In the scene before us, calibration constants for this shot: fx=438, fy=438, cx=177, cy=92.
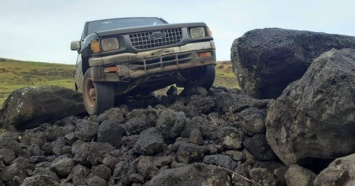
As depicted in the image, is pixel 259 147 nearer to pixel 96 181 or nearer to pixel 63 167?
pixel 96 181

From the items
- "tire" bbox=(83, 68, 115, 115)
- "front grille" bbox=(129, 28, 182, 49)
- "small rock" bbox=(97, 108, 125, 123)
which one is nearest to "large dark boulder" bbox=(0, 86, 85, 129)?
"tire" bbox=(83, 68, 115, 115)

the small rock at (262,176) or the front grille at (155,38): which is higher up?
the front grille at (155,38)

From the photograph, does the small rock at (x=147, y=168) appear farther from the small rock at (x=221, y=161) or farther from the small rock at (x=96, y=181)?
the small rock at (x=221, y=161)

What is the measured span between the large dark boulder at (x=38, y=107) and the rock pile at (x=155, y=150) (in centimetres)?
82

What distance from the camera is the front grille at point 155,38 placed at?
7.49 meters

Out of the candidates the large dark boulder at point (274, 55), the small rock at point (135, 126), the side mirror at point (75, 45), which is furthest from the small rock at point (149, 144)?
the side mirror at point (75, 45)

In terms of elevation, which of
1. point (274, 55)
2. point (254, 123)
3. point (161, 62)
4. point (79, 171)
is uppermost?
point (274, 55)

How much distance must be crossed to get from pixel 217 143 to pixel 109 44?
2960 mm

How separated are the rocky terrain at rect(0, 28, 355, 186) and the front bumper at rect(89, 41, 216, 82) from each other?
1.93 ft

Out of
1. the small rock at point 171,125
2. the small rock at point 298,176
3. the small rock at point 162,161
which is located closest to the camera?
the small rock at point 298,176

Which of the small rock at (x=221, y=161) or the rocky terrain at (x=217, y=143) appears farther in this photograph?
the small rock at (x=221, y=161)

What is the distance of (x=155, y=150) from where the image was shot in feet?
17.7

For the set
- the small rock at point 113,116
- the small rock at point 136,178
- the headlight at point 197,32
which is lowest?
the small rock at point 136,178

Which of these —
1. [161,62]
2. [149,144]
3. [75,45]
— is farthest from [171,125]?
[75,45]
